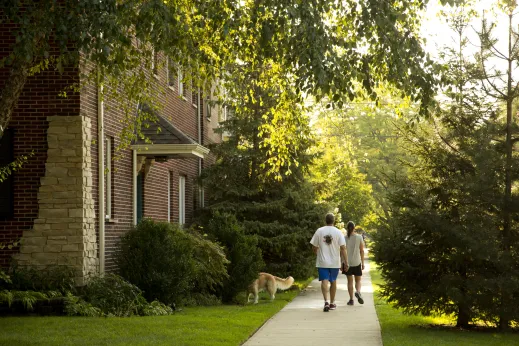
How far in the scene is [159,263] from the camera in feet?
57.8

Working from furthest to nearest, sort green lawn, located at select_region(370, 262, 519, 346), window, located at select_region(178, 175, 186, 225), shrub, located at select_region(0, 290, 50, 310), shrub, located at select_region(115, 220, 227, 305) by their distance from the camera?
1. window, located at select_region(178, 175, 186, 225)
2. shrub, located at select_region(115, 220, 227, 305)
3. shrub, located at select_region(0, 290, 50, 310)
4. green lawn, located at select_region(370, 262, 519, 346)

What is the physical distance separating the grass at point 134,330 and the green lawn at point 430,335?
2.08 m

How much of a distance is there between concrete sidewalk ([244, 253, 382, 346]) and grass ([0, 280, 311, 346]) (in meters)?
0.32

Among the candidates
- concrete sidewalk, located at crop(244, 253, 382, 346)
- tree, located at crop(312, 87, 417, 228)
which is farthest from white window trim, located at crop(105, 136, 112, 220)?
tree, located at crop(312, 87, 417, 228)

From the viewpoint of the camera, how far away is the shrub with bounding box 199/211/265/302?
792 inches

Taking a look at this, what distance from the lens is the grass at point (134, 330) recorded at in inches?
493

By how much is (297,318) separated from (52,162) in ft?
16.8

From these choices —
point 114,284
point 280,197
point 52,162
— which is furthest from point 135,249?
point 280,197

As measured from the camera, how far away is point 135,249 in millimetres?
17891

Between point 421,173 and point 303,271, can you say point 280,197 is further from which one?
point 421,173

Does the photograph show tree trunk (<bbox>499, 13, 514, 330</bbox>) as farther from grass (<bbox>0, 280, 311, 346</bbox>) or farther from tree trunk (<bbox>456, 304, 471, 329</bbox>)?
grass (<bbox>0, 280, 311, 346</bbox>)

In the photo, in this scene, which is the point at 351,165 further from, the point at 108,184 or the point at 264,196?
the point at 108,184

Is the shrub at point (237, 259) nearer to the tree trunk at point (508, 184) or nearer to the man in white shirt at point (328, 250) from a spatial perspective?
the man in white shirt at point (328, 250)

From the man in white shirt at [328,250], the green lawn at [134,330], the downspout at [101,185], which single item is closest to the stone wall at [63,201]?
the downspout at [101,185]
